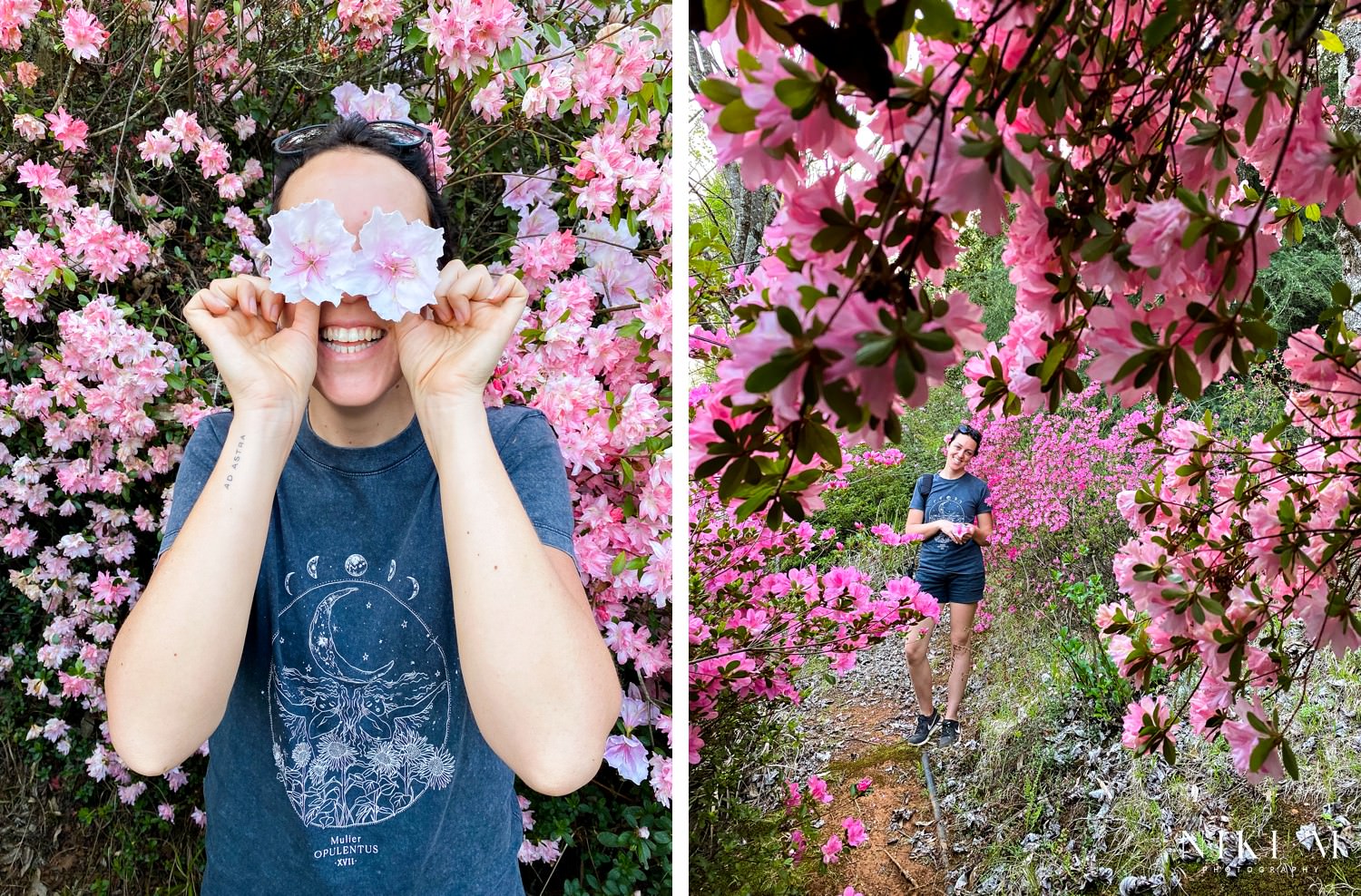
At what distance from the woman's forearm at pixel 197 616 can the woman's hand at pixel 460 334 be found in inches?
5.8

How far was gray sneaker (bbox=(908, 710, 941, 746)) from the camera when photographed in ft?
5.01

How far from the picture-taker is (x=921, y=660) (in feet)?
4.98

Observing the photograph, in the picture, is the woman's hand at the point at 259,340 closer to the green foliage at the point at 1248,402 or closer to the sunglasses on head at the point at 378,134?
the sunglasses on head at the point at 378,134

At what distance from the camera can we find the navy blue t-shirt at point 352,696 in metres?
0.93

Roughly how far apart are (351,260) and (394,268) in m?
0.04

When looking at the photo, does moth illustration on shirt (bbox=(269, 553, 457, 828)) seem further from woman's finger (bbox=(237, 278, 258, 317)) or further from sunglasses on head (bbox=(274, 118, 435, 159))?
sunglasses on head (bbox=(274, 118, 435, 159))

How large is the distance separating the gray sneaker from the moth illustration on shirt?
2.96ft

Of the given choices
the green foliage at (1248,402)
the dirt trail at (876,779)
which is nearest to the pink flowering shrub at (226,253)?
the dirt trail at (876,779)

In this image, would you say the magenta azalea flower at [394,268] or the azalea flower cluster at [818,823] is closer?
the magenta azalea flower at [394,268]

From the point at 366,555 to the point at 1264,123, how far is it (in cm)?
91

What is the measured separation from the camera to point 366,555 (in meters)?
0.96

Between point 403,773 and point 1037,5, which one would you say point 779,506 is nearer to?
point 1037,5

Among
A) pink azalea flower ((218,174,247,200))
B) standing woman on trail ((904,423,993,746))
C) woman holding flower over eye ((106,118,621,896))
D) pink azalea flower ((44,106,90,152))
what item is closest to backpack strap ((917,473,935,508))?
standing woman on trail ((904,423,993,746))

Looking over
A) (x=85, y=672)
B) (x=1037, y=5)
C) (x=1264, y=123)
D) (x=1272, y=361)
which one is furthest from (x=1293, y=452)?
(x=85, y=672)
